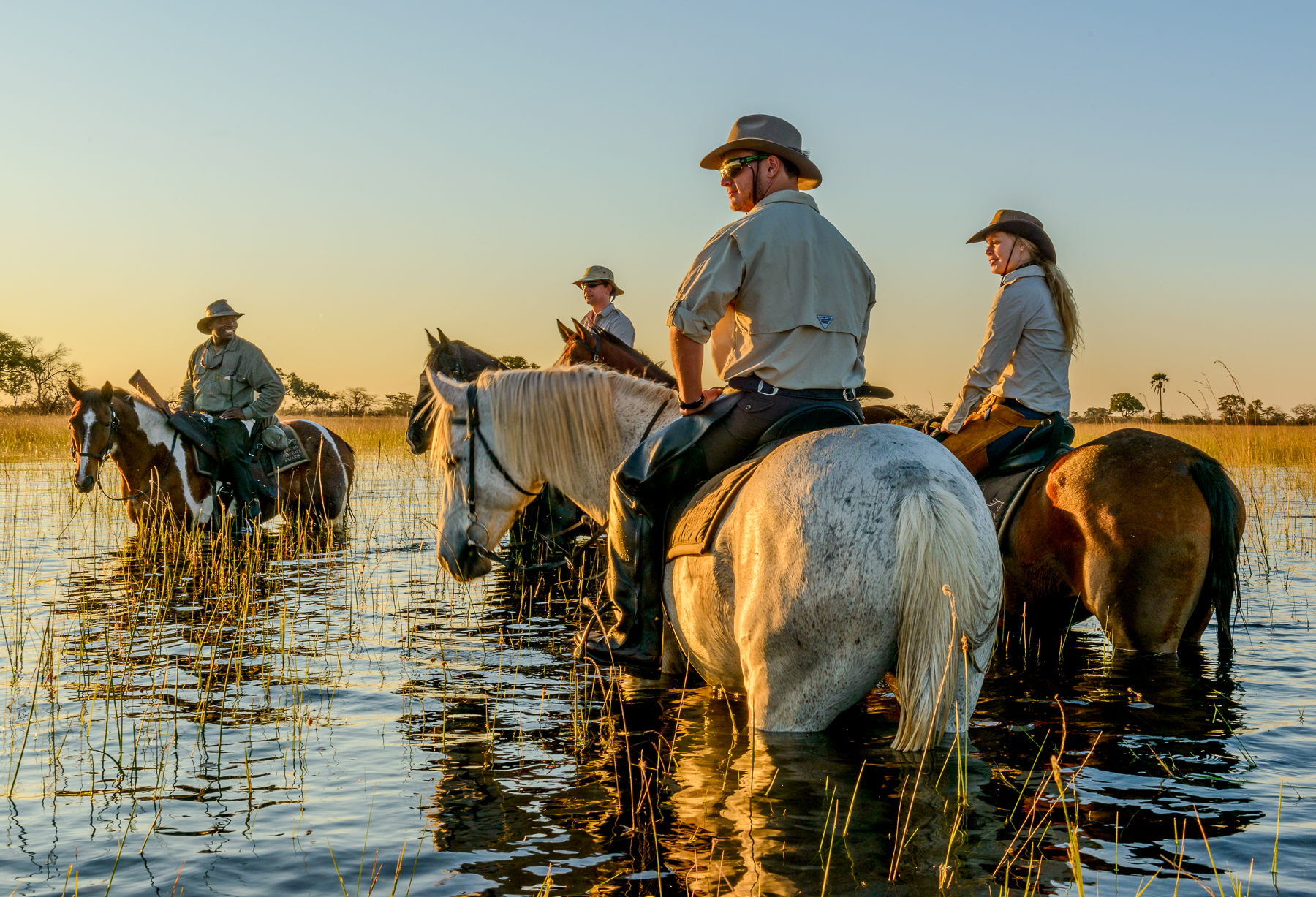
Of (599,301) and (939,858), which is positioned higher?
(599,301)

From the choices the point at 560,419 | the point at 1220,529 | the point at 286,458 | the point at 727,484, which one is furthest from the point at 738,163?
the point at 286,458

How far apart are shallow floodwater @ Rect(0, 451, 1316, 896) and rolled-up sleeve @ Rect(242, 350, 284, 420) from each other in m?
4.85

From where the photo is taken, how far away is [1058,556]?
579 cm

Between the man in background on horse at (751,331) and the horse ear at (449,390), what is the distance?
1.46m

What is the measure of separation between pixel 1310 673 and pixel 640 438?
4.27m

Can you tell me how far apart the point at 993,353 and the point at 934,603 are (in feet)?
11.4

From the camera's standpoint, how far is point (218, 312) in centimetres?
1219

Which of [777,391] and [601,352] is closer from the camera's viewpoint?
[777,391]

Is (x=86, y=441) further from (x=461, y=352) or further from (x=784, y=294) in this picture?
(x=784, y=294)

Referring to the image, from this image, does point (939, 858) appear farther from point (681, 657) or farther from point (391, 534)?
point (391, 534)

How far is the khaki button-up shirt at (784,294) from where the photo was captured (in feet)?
13.5

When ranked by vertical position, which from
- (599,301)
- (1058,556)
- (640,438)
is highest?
(599,301)

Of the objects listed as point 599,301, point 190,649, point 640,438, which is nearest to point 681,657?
point 640,438

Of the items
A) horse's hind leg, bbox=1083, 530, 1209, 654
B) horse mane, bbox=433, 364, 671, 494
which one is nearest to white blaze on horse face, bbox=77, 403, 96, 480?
horse mane, bbox=433, 364, 671, 494
